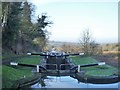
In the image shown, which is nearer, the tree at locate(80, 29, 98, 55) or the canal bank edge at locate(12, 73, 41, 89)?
the canal bank edge at locate(12, 73, 41, 89)

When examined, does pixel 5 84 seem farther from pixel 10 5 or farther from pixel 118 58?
pixel 118 58

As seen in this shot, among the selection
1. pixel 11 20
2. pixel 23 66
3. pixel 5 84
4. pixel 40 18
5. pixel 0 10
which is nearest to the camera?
pixel 5 84

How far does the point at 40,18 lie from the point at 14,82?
711 inches

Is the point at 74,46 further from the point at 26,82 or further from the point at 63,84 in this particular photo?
the point at 26,82

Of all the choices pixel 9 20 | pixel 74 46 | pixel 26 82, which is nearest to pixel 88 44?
pixel 74 46

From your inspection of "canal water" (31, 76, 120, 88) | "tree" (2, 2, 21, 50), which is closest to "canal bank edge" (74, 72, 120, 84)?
"canal water" (31, 76, 120, 88)

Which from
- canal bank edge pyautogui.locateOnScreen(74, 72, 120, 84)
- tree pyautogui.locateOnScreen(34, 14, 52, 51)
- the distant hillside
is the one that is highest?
tree pyautogui.locateOnScreen(34, 14, 52, 51)

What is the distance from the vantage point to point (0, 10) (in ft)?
51.0

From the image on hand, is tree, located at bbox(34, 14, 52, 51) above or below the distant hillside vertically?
above

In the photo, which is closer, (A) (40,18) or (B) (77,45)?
(B) (77,45)

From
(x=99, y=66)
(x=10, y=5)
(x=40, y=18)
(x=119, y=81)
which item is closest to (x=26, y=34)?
(x=40, y=18)

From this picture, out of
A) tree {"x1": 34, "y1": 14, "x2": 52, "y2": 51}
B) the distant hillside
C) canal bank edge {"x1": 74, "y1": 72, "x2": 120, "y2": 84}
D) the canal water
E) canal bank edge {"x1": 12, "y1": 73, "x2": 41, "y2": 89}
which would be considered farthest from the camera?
tree {"x1": 34, "y1": 14, "x2": 52, "y2": 51}

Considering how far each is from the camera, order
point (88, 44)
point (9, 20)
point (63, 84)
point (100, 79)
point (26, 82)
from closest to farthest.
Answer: point (26, 82), point (63, 84), point (100, 79), point (9, 20), point (88, 44)

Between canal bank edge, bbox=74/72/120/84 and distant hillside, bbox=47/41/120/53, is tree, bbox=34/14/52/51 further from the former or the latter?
canal bank edge, bbox=74/72/120/84
